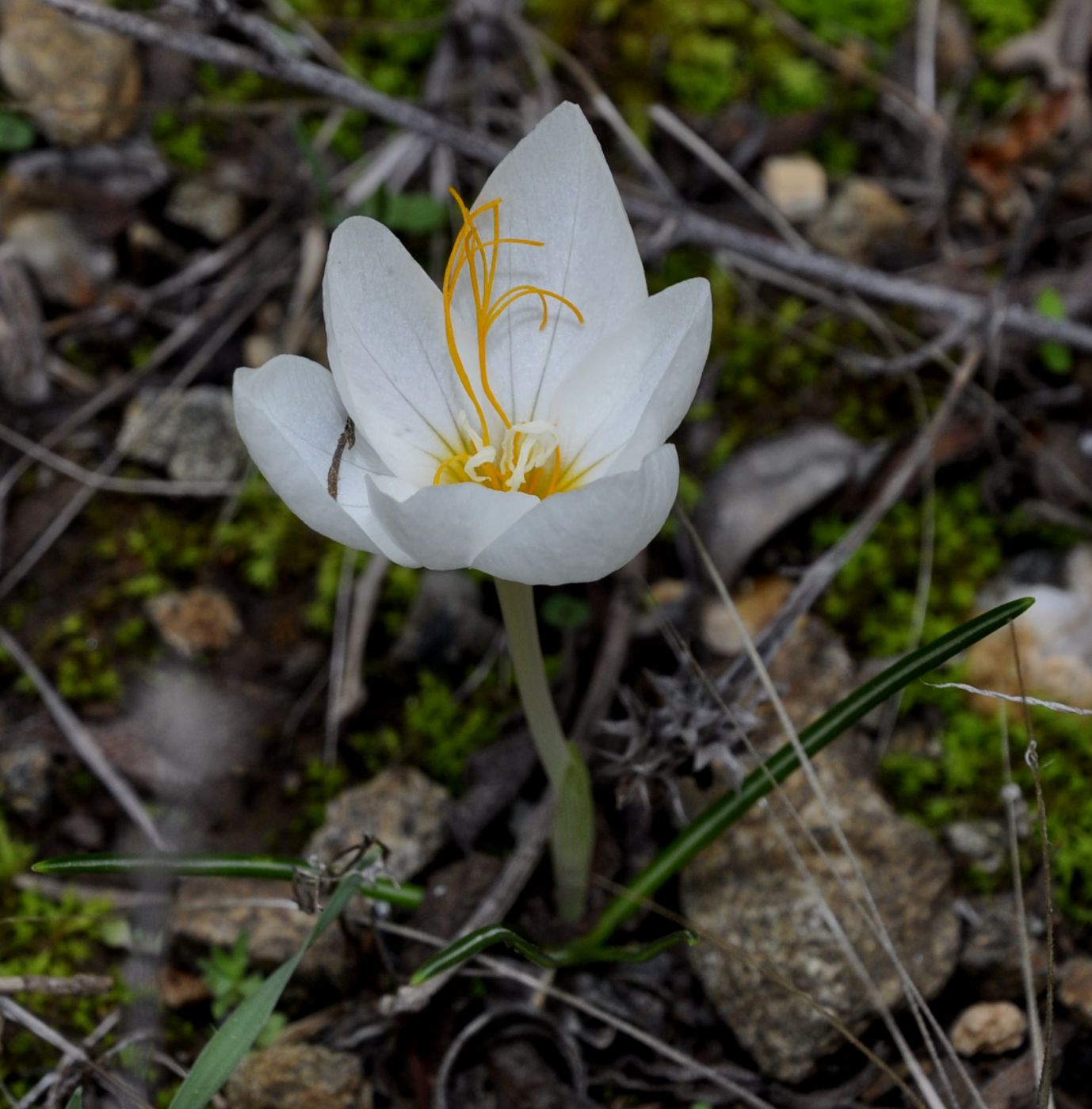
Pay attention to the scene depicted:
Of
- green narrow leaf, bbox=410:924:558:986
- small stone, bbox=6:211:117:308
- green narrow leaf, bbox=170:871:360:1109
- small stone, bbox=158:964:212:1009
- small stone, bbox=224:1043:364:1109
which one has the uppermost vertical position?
small stone, bbox=6:211:117:308

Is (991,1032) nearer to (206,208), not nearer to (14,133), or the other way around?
(206,208)

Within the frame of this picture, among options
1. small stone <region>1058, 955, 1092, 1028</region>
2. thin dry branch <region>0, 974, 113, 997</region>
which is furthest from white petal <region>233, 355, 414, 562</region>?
small stone <region>1058, 955, 1092, 1028</region>

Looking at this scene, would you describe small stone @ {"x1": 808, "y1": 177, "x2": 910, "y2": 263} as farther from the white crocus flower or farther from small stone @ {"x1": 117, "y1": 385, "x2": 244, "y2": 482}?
small stone @ {"x1": 117, "y1": 385, "x2": 244, "y2": 482}

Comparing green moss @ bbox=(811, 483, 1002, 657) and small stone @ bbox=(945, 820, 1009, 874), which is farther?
green moss @ bbox=(811, 483, 1002, 657)

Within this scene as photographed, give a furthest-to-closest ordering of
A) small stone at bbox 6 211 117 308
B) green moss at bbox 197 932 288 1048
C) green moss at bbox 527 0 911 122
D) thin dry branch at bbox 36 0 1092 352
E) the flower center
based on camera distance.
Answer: green moss at bbox 527 0 911 122 → small stone at bbox 6 211 117 308 → thin dry branch at bbox 36 0 1092 352 → green moss at bbox 197 932 288 1048 → the flower center

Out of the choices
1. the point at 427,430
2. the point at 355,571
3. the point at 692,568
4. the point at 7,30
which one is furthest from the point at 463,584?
the point at 7,30

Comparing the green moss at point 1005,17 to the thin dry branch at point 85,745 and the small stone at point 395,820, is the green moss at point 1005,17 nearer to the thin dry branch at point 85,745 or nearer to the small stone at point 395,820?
the small stone at point 395,820
